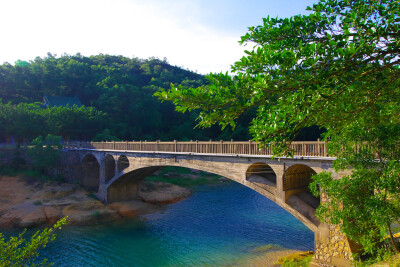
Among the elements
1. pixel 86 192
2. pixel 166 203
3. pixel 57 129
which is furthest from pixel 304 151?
pixel 57 129

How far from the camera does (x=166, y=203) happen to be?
34.5m

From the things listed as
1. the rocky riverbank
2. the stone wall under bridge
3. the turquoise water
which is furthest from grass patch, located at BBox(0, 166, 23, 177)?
the stone wall under bridge

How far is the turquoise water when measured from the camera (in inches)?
755

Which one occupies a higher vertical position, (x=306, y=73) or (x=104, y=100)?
(x=104, y=100)

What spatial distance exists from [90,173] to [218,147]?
2276 cm

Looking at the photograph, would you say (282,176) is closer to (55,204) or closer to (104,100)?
(55,204)

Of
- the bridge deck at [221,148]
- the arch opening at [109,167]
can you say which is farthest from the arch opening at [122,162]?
the arch opening at [109,167]

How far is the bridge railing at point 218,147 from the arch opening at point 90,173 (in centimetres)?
354

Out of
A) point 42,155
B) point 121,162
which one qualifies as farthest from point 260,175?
point 42,155

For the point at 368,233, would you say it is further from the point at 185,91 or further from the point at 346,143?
the point at 185,91

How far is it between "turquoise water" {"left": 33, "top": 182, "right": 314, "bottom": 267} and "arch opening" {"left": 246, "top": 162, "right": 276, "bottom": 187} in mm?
4889

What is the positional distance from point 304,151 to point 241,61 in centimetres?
1063

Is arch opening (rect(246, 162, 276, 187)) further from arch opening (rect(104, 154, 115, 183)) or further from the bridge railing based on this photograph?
arch opening (rect(104, 154, 115, 183))

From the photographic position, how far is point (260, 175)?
720 inches
